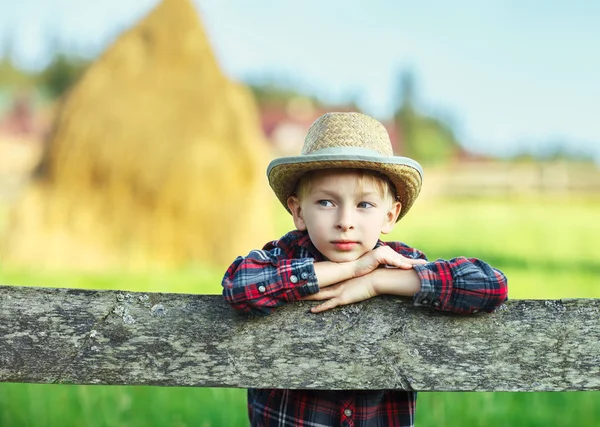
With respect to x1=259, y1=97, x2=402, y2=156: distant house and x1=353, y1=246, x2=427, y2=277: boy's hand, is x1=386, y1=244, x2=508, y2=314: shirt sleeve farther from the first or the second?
x1=259, y1=97, x2=402, y2=156: distant house

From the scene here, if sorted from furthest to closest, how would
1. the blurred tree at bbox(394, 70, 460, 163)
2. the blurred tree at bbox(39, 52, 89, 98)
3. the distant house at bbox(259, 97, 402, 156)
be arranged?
the blurred tree at bbox(394, 70, 460, 163)
the distant house at bbox(259, 97, 402, 156)
the blurred tree at bbox(39, 52, 89, 98)

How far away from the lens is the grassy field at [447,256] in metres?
4.08

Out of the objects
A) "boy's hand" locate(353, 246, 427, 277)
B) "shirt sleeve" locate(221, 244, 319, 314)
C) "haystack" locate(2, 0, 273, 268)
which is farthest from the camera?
"haystack" locate(2, 0, 273, 268)

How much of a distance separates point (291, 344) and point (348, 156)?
0.50 m

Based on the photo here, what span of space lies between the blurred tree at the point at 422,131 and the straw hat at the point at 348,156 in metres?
51.8

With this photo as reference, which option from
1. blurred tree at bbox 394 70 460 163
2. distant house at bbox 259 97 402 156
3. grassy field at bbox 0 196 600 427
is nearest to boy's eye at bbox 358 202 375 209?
grassy field at bbox 0 196 600 427

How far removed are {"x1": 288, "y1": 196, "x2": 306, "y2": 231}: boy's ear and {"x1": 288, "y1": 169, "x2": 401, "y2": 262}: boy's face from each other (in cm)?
12

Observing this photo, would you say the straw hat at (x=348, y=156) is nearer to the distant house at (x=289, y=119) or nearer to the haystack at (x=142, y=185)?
the haystack at (x=142, y=185)

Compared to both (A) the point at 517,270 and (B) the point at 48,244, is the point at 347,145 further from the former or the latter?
(A) the point at 517,270

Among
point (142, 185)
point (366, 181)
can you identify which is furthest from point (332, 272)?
point (142, 185)

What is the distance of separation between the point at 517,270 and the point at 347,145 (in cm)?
993

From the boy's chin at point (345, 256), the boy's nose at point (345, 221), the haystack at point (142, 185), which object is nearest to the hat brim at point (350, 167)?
the boy's nose at point (345, 221)

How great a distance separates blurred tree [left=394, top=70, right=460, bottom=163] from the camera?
54156mm

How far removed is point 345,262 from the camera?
205cm
